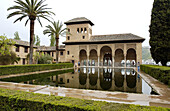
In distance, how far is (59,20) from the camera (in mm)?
26406

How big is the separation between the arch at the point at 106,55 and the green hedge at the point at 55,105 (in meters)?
29.1

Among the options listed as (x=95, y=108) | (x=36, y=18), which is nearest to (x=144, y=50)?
(x=36, y=18)

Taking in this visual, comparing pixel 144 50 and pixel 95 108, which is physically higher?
pixel 144 50

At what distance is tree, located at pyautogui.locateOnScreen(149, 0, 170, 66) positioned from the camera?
15.9 metres

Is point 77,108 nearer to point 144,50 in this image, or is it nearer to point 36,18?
point 36,18

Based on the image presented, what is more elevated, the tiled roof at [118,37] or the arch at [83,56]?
the tiled roof at [118,37]

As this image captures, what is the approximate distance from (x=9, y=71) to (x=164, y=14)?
2030 centimetres

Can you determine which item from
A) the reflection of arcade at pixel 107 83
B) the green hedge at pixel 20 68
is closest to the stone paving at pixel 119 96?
the reflection of arcade at pixel 107 83

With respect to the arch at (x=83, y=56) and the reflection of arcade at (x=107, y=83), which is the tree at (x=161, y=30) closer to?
the reflection of arcade at (x=107, y=83)

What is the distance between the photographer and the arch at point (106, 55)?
1274 inches

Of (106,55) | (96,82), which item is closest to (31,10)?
(96,82)

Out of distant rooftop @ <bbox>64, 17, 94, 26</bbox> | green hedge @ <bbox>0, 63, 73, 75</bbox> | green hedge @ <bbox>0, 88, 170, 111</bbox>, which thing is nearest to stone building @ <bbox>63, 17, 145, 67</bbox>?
distant rooftop @ <bbox>64, 17, 94, 26</bbox>

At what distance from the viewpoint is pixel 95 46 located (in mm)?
30750

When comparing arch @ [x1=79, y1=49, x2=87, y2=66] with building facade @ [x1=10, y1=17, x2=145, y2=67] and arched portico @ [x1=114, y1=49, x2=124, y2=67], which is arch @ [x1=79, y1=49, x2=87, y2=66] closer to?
building facade @ [x1=10, y1=17, x2=145, y2=67]
